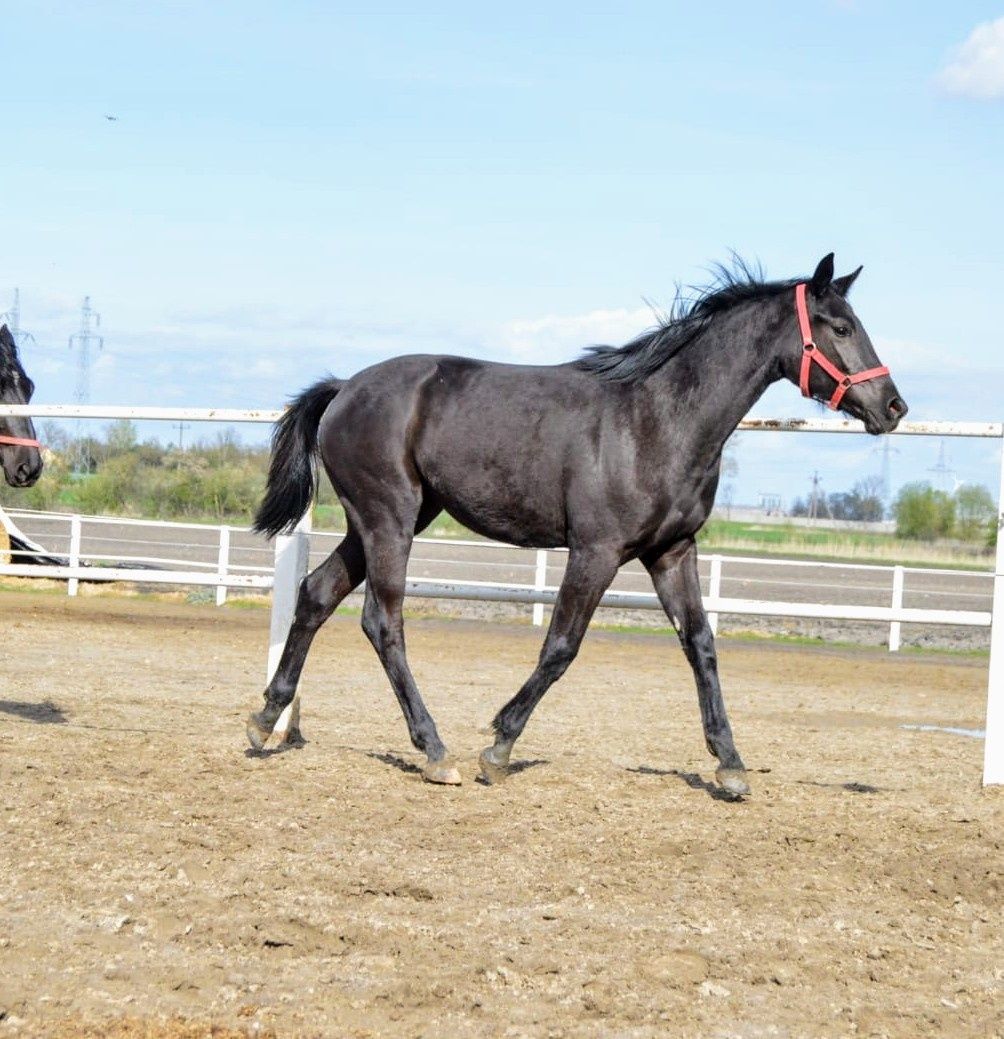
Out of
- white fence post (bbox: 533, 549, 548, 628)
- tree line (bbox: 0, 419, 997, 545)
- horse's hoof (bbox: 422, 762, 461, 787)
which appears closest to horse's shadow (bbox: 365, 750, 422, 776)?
horse's hoof (bbox: 422, 762, 461, 787)

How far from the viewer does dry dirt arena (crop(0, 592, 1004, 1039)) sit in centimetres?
313

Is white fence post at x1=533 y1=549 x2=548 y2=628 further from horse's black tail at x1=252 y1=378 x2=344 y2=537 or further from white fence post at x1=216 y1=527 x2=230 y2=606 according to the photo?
horse's black tail at x1=252 y1=378 x2=344 y2=537

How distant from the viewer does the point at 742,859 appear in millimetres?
4664

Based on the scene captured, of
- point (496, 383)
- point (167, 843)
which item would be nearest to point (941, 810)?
point (496, 383)

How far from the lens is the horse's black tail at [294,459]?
6543mm

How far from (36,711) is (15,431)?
70.3 inches

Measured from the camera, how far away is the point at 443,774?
5832mm

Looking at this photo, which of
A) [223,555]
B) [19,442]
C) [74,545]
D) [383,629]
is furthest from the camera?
[74,545]

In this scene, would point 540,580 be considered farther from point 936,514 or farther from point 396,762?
point 936,514

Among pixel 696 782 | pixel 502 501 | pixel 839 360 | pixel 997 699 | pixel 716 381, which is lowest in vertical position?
pixel 696 782

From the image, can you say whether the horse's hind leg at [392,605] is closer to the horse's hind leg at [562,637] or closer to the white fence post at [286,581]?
the horse's hind leg at [562,637]

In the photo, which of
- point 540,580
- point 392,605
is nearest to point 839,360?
point 392,605

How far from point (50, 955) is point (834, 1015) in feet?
6.35

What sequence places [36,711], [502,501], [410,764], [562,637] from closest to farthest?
[562,637]
[502,501]
[410,764]
[36,711]
